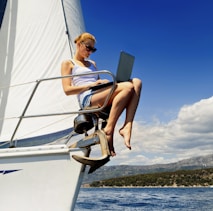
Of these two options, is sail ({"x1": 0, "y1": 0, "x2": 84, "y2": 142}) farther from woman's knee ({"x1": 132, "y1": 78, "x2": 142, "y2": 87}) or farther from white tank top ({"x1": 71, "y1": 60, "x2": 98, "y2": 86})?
woman's knee ({"x1": 132, "y1": 78, "x2": 142, "y2": 87})

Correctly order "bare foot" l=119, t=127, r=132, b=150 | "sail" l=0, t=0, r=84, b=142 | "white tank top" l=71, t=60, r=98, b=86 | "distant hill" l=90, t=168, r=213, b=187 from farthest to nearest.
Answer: "distant hill" l=90, t=168, r=213, b=187
"sail" l=0, t=0, r=84, b=142
"white tank top" l=71, t=60, r=98, b=86
"bare foot" l=119, t=127, r=132, b=150

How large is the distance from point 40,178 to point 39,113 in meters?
2.45

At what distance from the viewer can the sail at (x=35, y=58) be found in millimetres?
7105

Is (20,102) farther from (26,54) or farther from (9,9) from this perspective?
(9,9)

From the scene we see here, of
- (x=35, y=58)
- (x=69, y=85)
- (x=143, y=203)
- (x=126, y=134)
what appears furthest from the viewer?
(x=143, y=203)

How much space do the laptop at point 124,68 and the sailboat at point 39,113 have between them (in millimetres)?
409

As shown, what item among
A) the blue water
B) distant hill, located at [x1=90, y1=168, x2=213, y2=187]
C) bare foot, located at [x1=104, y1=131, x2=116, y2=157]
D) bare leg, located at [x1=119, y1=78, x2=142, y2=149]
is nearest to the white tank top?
bare leg, located at [x1=119, y1=78, x2=142, y2=149]

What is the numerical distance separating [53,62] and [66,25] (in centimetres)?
90

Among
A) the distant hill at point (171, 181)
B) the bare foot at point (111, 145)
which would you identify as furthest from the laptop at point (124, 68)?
the distant hill at point (171, 181)

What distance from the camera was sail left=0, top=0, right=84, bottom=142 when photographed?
7105 millimetres

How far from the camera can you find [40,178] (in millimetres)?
4797

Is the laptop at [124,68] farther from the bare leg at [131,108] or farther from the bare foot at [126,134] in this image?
the bare foot at [126,134]

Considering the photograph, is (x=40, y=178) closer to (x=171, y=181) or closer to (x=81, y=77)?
(x=81, y=77)

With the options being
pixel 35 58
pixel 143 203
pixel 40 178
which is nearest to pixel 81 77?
pixel 40 178
